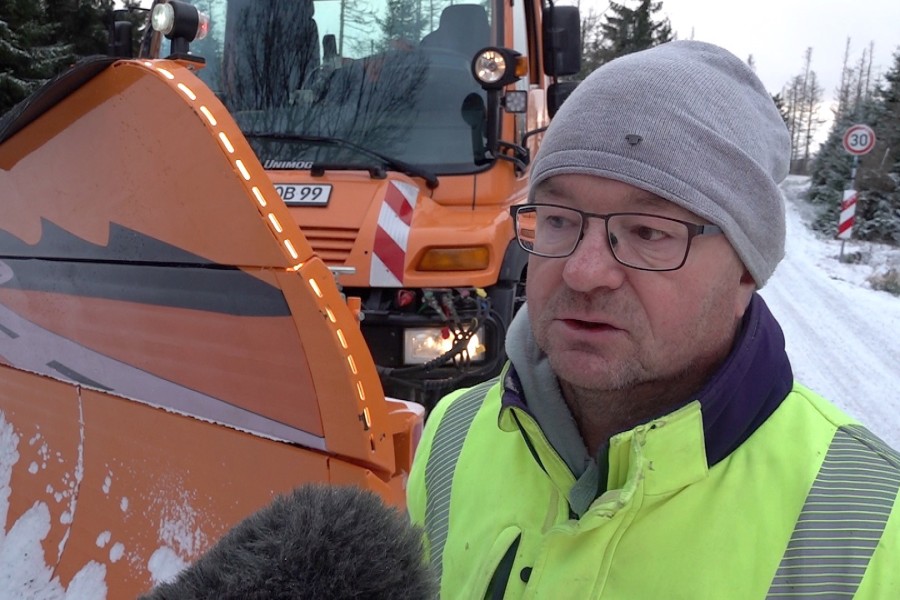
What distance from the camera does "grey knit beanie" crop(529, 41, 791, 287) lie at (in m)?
1.18

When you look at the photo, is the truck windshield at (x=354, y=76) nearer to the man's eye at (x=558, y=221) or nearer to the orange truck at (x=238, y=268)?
the orange truck at (x=238, y=268)

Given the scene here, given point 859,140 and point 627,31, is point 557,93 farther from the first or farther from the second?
point 627,31

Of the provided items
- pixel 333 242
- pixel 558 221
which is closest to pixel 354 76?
pixel 333 242

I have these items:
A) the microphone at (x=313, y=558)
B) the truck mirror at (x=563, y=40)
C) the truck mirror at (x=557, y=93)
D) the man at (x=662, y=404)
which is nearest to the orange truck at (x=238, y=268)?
the truck mirror at (x=563, y=40)

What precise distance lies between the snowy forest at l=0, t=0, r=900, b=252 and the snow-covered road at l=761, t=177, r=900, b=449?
237 centimetres

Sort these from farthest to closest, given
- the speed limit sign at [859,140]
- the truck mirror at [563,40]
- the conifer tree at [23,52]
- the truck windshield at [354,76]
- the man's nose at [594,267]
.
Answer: the speed limit sign at [859,140]
the conifer tree at [23,52]
the truck mirror at [563,40]
the truck windshield at [354,76]
the man's nose at [594,267]

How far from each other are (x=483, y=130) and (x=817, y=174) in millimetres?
33642

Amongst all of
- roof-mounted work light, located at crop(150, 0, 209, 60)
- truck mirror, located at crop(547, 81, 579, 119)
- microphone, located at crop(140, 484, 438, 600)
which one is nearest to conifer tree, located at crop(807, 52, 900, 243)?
truck mirror, located at crop(547, 81, 579, 119)

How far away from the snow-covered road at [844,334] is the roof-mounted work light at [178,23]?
2.23 meters

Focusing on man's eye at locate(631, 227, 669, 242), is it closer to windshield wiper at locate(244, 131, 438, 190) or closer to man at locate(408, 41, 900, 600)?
man at locate(408, 41, 900, 600)

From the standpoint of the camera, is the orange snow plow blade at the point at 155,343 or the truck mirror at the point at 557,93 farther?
the truck mirror at the point at 557,93

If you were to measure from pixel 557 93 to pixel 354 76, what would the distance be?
1.25 m

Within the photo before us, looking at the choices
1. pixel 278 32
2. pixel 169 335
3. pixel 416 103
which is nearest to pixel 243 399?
pixel 169 335

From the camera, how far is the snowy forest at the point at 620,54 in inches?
530
